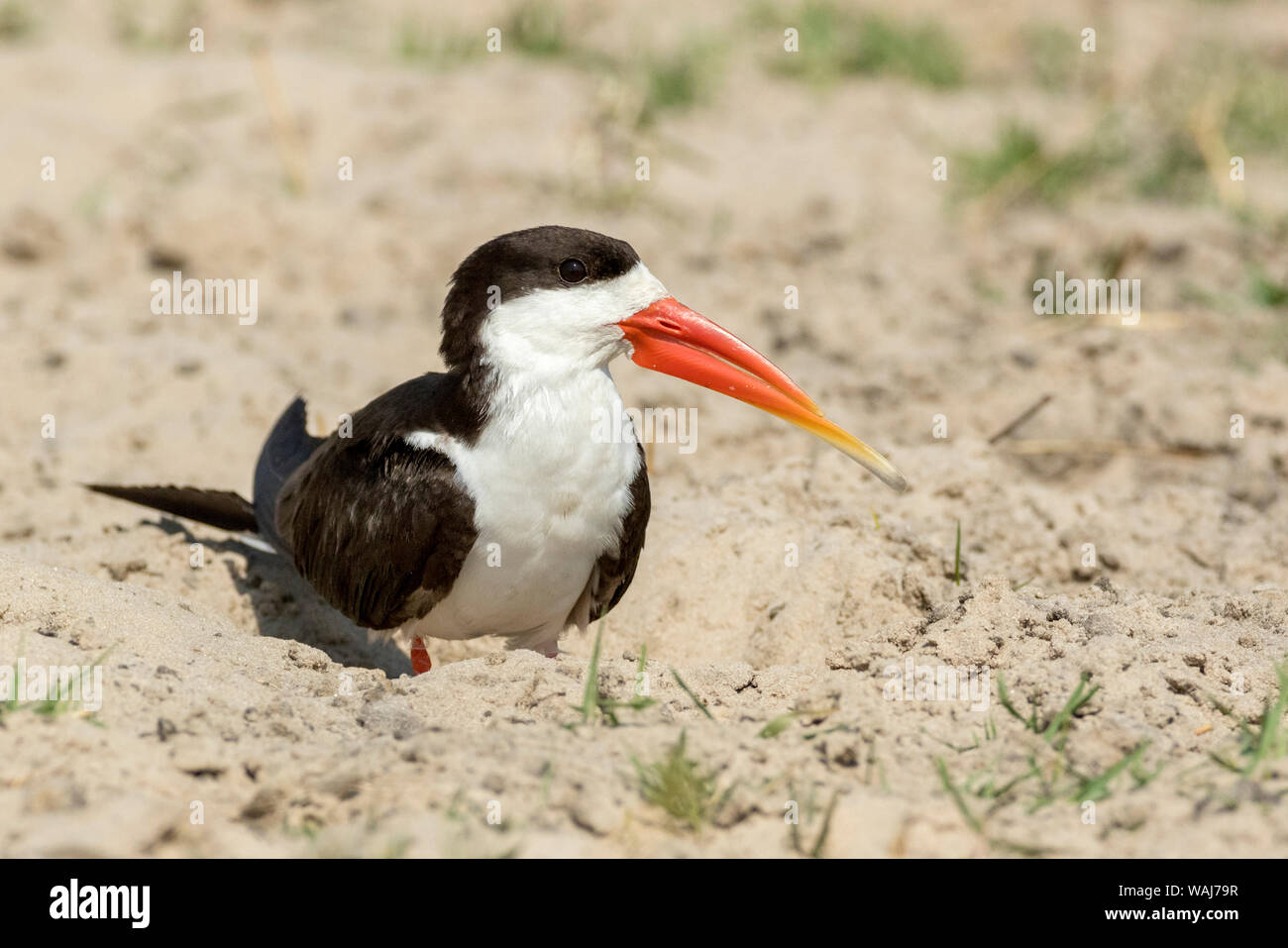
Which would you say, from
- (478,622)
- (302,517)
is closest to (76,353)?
(302,517)

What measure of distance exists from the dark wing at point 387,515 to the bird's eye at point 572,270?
43 centimetres

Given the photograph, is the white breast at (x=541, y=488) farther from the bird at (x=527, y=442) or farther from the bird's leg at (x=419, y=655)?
the bird's leg at (x=419, y=655)

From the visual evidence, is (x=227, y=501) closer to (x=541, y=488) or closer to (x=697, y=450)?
(x=541, y=488)

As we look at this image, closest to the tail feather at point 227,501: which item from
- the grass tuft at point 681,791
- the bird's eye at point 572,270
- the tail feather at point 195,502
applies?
the tail feather at point 195,502

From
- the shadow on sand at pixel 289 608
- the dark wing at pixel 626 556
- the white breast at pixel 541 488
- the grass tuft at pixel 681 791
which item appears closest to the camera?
the grass tuft at pixel 681 791

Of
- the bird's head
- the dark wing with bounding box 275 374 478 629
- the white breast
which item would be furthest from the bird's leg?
the bird's head

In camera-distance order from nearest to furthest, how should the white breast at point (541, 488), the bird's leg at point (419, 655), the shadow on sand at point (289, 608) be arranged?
1. the white breast at point (541, 488)
2. the bird's leg at point (419, 655)
3. the shadow on sand at point (289, 608)

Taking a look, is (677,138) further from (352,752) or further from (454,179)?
(352,752)

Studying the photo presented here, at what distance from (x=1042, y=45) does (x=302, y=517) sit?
732cm

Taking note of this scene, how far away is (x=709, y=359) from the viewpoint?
3.80 m

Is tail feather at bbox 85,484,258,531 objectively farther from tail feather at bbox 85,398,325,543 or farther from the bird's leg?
the bird's leg

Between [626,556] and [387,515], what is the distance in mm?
668

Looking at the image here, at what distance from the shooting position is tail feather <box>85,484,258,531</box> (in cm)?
452

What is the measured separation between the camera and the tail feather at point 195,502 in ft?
14.8
